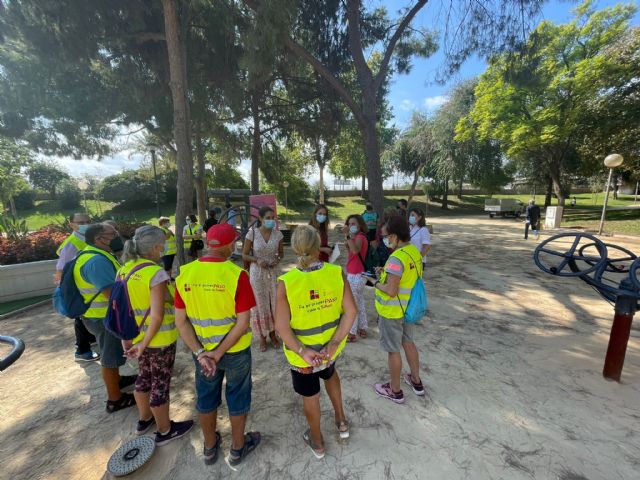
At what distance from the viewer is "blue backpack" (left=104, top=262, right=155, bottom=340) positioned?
1.99 metres

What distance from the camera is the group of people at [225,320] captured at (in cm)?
178

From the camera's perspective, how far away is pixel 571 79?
15.5 meters

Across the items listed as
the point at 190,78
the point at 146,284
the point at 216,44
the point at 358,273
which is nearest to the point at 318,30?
the point at 216,44

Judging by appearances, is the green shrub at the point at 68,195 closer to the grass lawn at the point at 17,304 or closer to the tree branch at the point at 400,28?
the grass lawn at the point at 17,304

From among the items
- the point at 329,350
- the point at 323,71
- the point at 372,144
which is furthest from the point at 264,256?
the point at 323,71

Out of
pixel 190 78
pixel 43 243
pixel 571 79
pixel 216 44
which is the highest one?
pixel 571 79

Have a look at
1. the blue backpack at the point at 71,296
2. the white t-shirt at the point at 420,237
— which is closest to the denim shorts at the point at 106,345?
the blue backpack at the point at 71,296

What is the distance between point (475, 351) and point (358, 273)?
1.78m

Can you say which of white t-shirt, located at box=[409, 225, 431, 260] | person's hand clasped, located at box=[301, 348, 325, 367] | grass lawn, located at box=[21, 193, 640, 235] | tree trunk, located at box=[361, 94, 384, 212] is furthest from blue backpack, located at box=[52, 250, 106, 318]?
grass lawn, located at box=[21, 193, 640, 235]

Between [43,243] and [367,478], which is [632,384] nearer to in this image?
[367,478]

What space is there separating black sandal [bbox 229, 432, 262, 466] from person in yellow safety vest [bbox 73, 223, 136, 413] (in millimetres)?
1369

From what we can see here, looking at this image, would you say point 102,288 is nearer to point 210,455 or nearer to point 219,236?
point 219,236

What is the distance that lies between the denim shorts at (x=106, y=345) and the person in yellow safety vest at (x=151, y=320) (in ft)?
1.68

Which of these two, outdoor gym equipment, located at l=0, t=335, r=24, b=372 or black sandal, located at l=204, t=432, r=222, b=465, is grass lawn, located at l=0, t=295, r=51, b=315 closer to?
outdoor gym equipment, located at l=0, t=335, r=24, b=372
